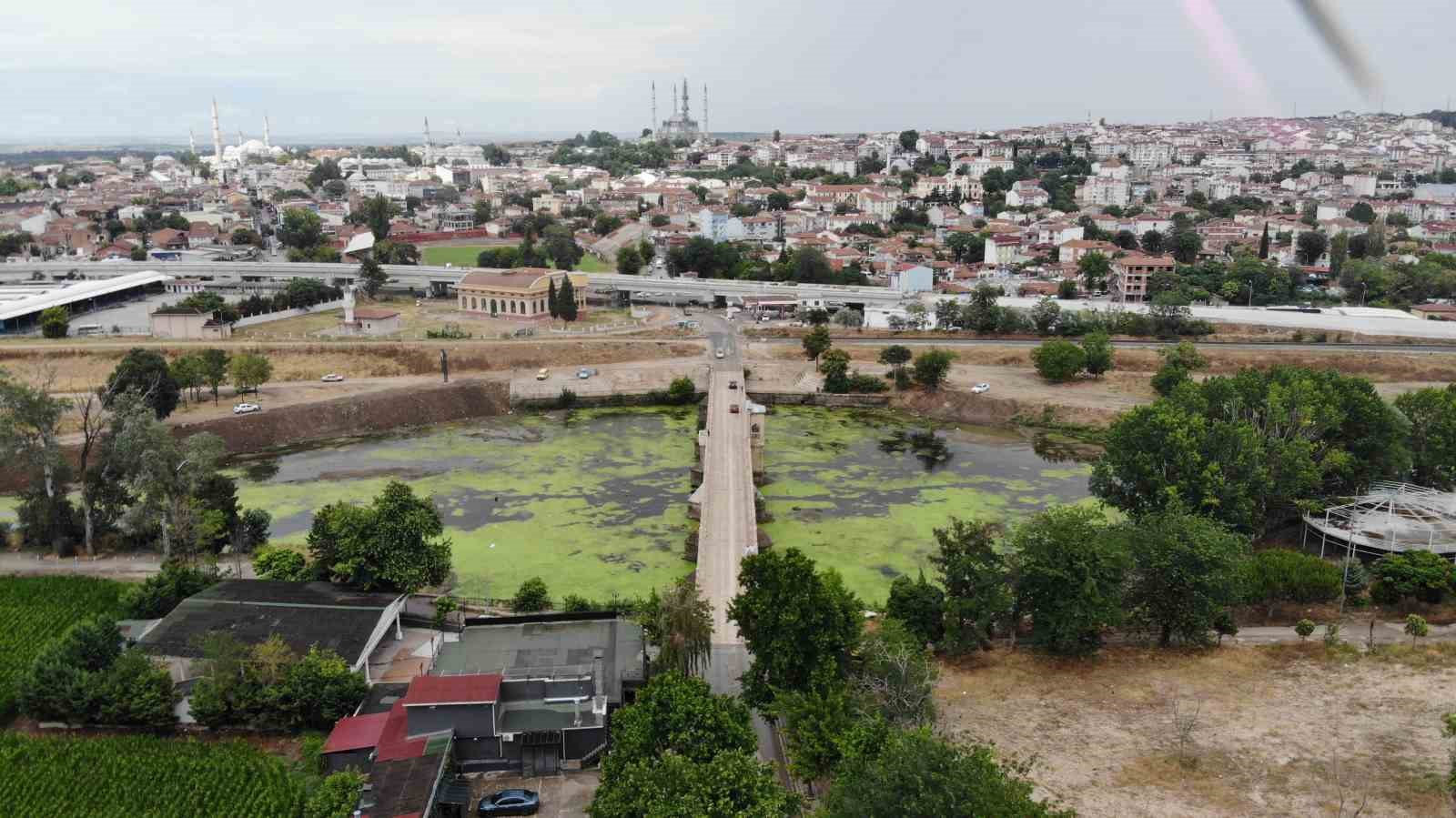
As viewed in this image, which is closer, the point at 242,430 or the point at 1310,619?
the point at 1310,619

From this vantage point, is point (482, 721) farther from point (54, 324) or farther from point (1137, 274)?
point (1137, 274)

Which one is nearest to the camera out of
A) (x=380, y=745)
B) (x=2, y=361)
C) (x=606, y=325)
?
(x=380, y=745)

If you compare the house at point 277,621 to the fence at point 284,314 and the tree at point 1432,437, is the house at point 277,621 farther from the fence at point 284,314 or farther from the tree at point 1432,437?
the fence at point 284,314

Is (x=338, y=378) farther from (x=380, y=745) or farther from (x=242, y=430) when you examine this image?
(x=380, y=745)

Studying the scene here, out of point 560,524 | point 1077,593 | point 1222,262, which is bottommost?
point 560,524

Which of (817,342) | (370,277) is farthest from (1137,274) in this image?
(370,277)

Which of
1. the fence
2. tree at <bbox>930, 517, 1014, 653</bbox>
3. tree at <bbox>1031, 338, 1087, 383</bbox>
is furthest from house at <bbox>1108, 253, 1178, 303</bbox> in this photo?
the fence

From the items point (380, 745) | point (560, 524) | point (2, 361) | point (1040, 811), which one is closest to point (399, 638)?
point (380, 745)

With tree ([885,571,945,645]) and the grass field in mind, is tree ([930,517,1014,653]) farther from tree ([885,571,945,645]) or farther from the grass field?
the grass field
